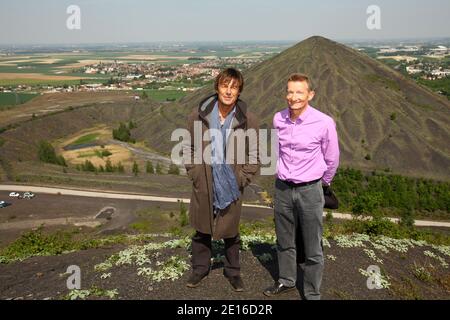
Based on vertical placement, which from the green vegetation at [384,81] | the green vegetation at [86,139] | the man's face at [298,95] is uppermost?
A: the green vegetation at [384,81]

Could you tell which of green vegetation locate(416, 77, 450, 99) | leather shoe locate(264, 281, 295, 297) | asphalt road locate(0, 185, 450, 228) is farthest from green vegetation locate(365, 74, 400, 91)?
leather shoe locate(264, 281, 295, 297)

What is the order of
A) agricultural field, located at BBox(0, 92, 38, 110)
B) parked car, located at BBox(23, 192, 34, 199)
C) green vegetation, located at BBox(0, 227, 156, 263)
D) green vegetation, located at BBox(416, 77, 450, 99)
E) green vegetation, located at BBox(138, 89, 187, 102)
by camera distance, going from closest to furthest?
1. green vegetation, located at BBox(0, 227, 156, 263)
2. parked car, located at BBox(23, 192, 34, 199)
3. green vegetation, located at BBox(416, 77, 450, 99)
4. agricultural field, located at BBox(0, 92, 38, 110)
5. green vegetation, located at BBox(138, 89, 187, 102)

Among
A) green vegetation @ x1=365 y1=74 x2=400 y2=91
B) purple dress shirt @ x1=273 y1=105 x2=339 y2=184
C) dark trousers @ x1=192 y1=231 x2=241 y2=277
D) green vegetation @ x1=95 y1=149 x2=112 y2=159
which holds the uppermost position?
green vegetation @ x1=365 y1=74 x2=400 y2=91

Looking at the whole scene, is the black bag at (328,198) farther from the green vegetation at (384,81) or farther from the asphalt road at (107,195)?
the green vegetation at (384,81)

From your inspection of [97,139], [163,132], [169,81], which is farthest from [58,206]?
[169,81]

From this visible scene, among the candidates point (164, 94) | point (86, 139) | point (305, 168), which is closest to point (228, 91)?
point (305, 168)

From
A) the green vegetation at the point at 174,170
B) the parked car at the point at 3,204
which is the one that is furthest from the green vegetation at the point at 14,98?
the parked car at the point at 3,204

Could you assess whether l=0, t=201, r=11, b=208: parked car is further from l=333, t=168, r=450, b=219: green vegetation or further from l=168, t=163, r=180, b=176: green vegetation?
l=333, t=168, r=450, b=219: green vegetation

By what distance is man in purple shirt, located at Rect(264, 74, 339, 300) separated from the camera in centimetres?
488

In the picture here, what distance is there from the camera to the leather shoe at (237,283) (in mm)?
5797

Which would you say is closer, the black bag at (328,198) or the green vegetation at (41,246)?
the black bag at (328,198)

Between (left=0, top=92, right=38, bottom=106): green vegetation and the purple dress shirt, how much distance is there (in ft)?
454

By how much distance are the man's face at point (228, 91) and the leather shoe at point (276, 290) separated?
9.31 feet

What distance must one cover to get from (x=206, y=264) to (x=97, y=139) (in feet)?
261
